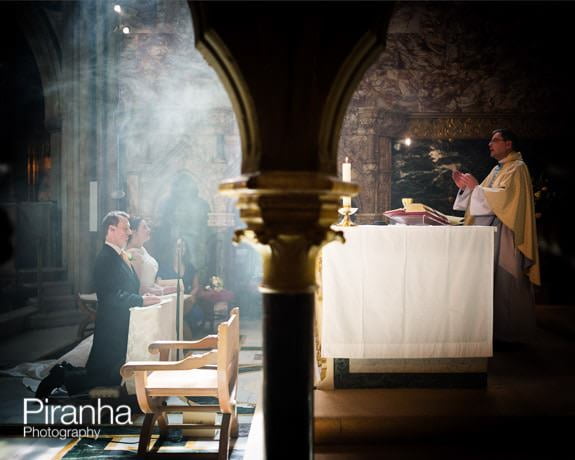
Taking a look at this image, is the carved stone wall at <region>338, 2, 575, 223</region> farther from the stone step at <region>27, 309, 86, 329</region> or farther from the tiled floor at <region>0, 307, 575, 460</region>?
the tiled floor at <region>0, 307, 575, 460</region>

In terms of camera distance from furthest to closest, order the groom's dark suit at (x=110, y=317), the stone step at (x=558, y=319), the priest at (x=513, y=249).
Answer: the stone step at (x=558, y=319) → the groom's dark suit at (x=110, y=317) → the priest at (x=513, y=249)

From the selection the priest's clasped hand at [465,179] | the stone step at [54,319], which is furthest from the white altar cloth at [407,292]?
the stone step at [54,319]

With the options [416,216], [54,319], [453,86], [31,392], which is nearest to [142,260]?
[31,392]

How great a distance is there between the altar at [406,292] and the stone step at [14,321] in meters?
5.84

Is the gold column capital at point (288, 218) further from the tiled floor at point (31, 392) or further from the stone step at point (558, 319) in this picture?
the stone step at point (558, 319)

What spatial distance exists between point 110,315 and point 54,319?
3.53m

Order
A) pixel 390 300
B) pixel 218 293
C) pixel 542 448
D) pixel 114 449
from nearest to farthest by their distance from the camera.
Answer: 1. pixel 542 448
2. pixel 390 300
3. pixel 114 449
4. pixel 218 293

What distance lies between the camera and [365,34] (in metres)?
1.45

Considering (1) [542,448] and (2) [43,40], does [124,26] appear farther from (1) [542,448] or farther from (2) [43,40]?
(1) [542,448]

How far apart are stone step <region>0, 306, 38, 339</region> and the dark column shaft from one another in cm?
684

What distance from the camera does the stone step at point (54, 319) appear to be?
7711 mm

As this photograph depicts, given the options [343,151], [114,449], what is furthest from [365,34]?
[343,151]

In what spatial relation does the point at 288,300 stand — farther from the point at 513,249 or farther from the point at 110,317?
the point at 110,317

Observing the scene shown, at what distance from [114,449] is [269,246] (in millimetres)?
3051
